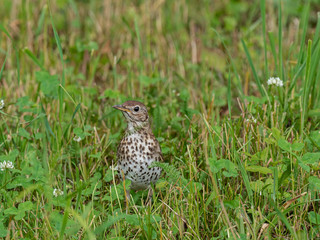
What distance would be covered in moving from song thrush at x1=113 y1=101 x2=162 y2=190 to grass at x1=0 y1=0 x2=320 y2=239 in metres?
0.14

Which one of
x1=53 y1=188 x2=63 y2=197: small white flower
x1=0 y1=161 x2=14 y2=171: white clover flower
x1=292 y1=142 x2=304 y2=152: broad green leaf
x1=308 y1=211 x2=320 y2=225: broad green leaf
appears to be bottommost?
x1=53 y1=188 x2=63 y2=197: small white flower

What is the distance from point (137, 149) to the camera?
419 centimetres

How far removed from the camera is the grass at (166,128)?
12.0 feet

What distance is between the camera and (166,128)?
5.21 meters

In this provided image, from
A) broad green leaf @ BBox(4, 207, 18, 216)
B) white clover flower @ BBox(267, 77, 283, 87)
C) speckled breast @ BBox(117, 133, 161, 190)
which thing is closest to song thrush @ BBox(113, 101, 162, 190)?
speckled breast @ BBox(117, 133, 161, 190)

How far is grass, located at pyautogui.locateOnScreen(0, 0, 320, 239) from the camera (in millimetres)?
3650

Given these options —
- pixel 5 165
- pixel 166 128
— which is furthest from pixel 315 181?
pixel 5 165

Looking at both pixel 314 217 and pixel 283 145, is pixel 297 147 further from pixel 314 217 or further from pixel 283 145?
pixel 314 217

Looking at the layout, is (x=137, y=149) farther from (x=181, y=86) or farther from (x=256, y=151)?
(x=181, y=86)

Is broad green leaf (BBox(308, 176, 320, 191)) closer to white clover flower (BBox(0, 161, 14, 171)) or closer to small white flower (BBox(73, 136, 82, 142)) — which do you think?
small white flower (BBox(73, 136, 82, 142))

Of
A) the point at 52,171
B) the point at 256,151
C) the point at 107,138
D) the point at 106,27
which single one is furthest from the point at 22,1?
the point at 256,151

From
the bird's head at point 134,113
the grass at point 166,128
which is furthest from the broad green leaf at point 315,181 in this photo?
the bird's head at point 134,113

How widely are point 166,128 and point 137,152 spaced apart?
108 cm

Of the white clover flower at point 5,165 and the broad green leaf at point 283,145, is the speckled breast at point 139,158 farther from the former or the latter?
the broad green leaf at point 283,145
